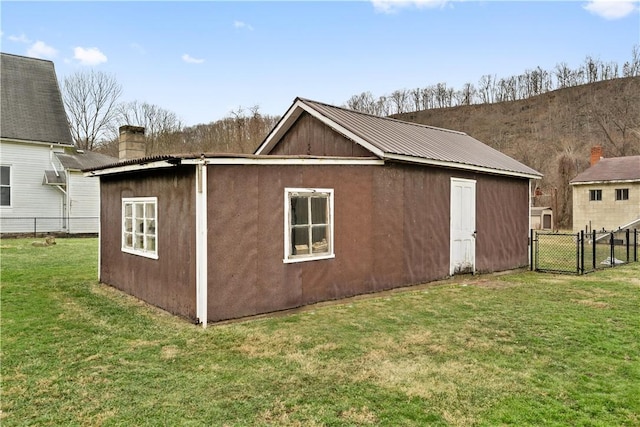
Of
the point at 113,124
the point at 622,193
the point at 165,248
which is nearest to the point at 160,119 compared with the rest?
the point at 113,124

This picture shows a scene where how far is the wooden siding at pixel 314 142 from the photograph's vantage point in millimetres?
8742

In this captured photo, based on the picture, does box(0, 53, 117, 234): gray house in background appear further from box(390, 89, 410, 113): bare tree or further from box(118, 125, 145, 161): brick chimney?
box(390, 89, 410, 113): bare tree

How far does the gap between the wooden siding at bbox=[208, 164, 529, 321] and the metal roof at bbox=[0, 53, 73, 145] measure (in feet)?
59.2

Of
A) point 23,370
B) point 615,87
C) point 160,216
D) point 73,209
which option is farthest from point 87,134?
point 615,87

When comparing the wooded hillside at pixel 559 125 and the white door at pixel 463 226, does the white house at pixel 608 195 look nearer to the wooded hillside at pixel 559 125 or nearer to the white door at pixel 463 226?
the wooded hillside at pixel 559 125

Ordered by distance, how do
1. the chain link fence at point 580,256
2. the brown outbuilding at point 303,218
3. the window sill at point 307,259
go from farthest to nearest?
the chain link fence at point 580,256
the window sill at point 307,259
the brown outbuilding at point 303,218

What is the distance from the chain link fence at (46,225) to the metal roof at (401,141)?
13.3m

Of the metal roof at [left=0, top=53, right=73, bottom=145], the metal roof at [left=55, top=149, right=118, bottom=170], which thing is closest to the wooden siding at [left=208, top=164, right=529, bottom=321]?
the metal roof at [left=55, top=149, right=118, bottom=170]

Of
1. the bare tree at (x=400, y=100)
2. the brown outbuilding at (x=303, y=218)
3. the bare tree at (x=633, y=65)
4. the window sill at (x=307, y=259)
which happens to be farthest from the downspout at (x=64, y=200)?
the bare tree at (x=633, y=65)

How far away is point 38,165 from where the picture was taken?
19906 millimetres

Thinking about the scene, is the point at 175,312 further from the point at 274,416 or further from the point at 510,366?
the point at 510,366

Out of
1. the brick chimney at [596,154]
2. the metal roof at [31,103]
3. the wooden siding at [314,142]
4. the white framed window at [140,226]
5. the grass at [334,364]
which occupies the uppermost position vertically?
the metal roof at [31,103]

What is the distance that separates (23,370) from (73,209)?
18.3 metres

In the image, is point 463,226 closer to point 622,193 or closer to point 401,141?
point 401,141
